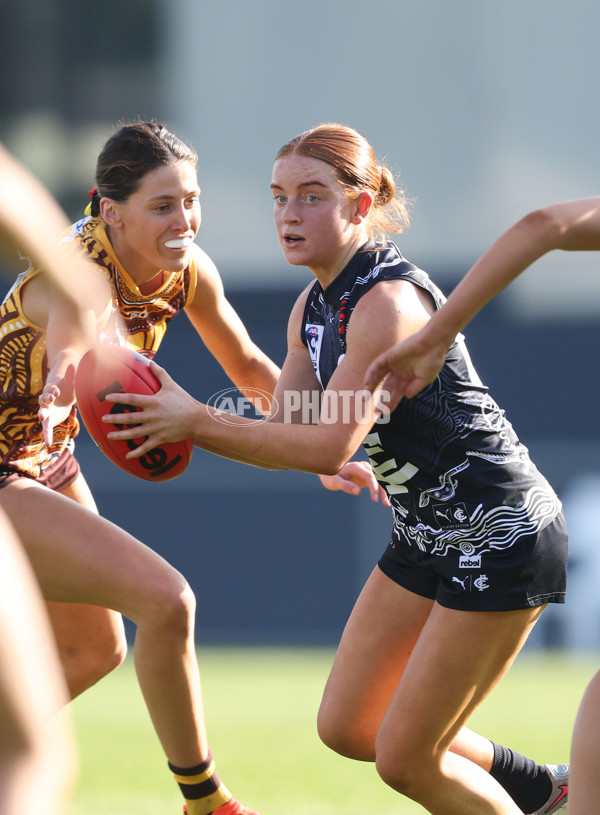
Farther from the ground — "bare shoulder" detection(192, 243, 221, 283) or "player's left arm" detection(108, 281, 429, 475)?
"bare shoulder" detection(192, 243, 221, 283)

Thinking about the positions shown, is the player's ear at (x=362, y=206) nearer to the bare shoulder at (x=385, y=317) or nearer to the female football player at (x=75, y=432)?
the bare shoulder at (x=385, y=317)

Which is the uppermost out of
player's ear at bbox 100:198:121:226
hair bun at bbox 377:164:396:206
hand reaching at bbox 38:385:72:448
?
hair bun at bbox 377:164:396:206

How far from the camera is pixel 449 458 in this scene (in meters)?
3.29

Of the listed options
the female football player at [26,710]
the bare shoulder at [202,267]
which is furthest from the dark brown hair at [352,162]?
the female football player at [26,710]

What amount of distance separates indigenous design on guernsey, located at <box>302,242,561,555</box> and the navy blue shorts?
0.09ft

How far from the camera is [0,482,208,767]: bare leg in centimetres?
338

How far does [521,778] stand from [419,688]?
76 centimetres

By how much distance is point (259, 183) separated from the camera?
15.6 meters

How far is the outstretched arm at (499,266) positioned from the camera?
8.46 ft

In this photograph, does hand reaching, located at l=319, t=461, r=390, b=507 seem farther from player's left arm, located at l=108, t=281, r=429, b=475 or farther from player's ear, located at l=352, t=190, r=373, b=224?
player's ear, located at l=352, t=190, r=373, b=224

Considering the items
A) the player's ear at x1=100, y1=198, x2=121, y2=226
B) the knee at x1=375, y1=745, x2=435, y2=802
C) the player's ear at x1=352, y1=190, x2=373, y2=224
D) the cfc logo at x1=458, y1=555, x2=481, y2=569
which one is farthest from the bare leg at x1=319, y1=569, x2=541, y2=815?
the player's ear at x1=100, y1=198, x2=121, y2=226

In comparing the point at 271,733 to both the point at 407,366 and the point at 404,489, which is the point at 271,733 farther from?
the point at 407,366

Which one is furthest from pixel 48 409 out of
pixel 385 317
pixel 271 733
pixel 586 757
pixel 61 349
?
pixel 271 733

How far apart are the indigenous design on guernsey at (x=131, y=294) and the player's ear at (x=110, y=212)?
32mm
